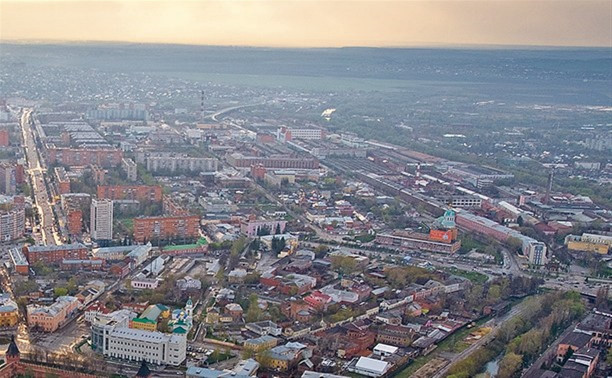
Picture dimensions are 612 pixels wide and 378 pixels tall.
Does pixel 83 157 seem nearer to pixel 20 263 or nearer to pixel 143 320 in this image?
pixel 20 263

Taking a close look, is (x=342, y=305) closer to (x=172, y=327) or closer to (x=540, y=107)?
(x=172, y=327)

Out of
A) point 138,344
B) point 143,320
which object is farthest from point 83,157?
point 138,344

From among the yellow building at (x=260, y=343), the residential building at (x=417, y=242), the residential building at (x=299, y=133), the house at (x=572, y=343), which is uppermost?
the house at (x=572, y=343)

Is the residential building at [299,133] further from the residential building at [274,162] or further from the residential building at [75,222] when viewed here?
the residential building at [75,222]

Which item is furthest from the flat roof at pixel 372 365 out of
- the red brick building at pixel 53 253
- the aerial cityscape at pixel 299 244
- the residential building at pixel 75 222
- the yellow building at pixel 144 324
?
the residential building at pixel 75 222

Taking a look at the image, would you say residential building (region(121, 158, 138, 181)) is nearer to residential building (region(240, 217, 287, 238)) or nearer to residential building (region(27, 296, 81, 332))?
residential building (region(240, 217, 287, 238))

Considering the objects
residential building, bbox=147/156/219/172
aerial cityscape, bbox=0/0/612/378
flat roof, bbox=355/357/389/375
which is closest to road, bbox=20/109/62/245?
aerial cityscape, bbox=0/0/612/378

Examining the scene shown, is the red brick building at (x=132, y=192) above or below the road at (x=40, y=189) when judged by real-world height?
above
